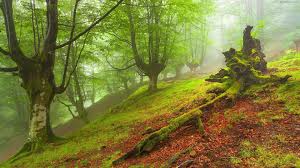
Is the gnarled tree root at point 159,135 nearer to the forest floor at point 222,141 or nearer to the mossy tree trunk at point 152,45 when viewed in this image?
the forest floor at point 222,141

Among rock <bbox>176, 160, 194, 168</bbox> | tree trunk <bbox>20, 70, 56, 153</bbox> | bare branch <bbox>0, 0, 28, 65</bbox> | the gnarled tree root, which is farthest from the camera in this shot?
tree trunk <bbox>20, 70, 56, 153</bbox>

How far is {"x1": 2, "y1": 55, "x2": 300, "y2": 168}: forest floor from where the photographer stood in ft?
17.1

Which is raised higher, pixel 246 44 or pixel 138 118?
pixel 246 44

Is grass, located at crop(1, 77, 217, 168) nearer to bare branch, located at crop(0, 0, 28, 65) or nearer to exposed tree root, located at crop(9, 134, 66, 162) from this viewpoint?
exposed tree root, located at crop(9, 134, 66, 162)

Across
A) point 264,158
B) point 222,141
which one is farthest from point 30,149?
point 264,158

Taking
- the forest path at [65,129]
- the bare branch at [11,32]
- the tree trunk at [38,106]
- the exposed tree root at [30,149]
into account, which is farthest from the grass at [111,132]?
the forest path at [65,129]

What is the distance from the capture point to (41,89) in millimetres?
11344

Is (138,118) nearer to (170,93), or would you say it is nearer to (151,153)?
(170,93)

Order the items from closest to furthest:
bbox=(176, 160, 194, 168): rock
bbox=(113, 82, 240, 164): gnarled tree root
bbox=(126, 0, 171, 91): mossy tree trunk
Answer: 1. bbox=(176, 160, 194, 168): rock
2. bbox=(113, 82, 240, 164): gnarled tree root
3. bbox=(126, 0, 171, 91): mossy tree trunk

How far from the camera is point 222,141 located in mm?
6129

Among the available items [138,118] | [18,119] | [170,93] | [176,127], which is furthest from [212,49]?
[176,127]

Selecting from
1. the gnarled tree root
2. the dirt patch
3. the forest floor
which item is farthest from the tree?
Answer: the gnarled tree root

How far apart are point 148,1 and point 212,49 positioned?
1786 inches

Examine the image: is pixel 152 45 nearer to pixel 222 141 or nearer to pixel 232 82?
pixel 232 82
